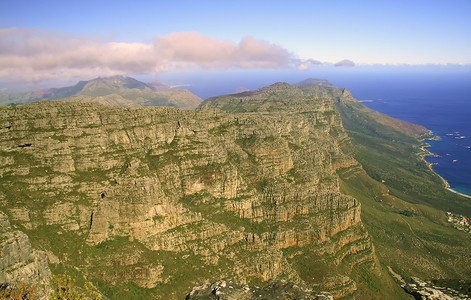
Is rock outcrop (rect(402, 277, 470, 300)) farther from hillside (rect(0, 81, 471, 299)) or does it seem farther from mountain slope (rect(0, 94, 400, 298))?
mountain slope (rect(0, 94, 400, 298))

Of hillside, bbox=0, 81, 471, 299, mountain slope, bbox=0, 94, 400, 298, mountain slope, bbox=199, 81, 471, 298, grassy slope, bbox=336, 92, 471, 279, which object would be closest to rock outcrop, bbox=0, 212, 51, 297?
mountain slope, bbox=0, 94, 400, 298

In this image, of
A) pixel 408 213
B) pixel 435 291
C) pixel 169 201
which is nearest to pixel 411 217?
pixel 408 213

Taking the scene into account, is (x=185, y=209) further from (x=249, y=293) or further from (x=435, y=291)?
(x=435, y=291)

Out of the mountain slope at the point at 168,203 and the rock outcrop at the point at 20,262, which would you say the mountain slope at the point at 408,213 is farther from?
the rock outcrop at the point at 20,262

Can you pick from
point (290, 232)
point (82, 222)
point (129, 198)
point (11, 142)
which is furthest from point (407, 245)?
point (11, 142)

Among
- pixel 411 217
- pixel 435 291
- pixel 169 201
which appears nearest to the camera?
pixel 435 291

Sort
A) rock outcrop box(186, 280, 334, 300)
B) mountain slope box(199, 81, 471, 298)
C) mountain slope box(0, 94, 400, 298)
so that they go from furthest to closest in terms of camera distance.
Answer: mountain slope box(199, 81, 471, 298), mountain slope box(0, 94, 400, 298), rock outcrop box(186, 280, 334, 300)

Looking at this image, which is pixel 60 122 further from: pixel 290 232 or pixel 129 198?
pixel 290 232
